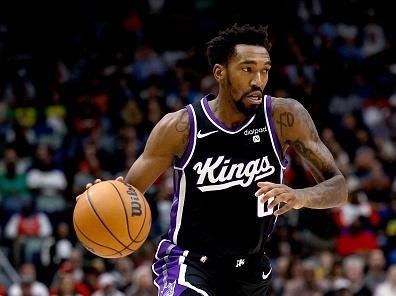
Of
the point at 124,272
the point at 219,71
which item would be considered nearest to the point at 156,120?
the point at 124,272

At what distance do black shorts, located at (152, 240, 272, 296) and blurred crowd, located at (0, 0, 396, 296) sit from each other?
456 centimetres

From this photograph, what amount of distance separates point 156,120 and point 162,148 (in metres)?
8.82

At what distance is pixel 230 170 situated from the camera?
5.19 meters

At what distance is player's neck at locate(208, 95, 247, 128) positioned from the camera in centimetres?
534

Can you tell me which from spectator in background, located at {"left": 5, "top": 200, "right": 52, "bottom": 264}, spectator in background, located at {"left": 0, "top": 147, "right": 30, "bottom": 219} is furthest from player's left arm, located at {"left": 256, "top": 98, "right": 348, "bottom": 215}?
spectator in background, located at {"left": 0, "top": 147, "right": 30, "bottom": 219}

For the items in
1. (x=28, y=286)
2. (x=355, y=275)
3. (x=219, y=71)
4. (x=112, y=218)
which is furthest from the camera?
(x=355, y=275)

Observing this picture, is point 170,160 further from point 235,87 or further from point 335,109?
point 335,109

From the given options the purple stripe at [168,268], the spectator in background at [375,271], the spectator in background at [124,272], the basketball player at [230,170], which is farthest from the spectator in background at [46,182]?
the basketball player at [230,170]

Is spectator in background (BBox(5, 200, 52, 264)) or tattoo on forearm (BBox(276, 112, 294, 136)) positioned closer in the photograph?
tattoo on forearm (BBox(276, 112, 294, 136))

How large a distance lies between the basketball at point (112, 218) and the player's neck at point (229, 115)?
0.68 m

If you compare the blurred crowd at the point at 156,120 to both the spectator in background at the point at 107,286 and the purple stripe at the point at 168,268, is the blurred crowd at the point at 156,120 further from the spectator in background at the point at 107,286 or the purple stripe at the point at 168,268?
the purple stripe at the point at 168,268

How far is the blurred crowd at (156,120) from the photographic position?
37.1 feet

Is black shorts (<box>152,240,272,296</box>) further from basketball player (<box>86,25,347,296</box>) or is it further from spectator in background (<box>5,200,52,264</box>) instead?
spectator in background (<box>5,200,52,264</box>)

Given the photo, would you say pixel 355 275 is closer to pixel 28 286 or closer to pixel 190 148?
pixel 28 286
